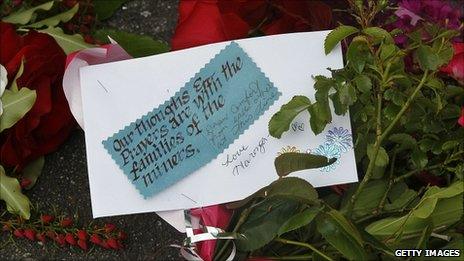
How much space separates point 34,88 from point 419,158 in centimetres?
52

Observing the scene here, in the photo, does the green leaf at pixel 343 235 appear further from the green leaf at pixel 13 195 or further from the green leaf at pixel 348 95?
the green leaf at pixel 13 195

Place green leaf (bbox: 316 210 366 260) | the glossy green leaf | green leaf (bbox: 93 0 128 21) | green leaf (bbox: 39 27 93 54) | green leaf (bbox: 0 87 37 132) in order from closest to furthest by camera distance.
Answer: green leaf (bbox: 316 210 366 260)
the glossy green leaf
green leaf (bbox: 0 87 37 132)
green leaf (bbox: 39 27 93 54)
green leaf (bbox: 93 0 128 21)

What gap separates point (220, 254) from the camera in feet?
2.61

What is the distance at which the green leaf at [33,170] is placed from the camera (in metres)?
0.98

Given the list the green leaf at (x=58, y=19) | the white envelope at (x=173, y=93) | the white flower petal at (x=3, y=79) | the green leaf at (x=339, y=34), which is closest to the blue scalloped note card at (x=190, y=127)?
the white envelope at (x=173, y=93)

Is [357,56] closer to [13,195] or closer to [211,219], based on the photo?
[211,219]

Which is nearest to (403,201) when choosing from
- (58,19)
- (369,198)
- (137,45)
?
(369,198)

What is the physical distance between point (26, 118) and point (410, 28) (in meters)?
0.55

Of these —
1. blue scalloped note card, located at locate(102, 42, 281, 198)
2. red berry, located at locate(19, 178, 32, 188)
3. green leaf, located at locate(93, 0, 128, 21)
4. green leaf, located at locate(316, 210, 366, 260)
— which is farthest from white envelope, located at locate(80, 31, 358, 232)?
green leaf, located at locate(93, 0, 128, 21)

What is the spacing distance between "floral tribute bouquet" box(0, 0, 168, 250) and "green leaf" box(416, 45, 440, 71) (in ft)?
1.31

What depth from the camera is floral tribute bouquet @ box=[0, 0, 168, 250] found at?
0.88 meters

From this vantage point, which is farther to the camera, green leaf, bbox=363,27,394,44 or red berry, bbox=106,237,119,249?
red berry, bbox=106,237,119,249

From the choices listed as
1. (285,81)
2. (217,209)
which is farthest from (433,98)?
(217,209)

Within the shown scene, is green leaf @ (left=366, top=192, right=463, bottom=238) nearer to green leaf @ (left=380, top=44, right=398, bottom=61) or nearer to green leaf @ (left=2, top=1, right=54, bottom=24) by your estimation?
green leaf @ (left=380, top=44, right=398, bottom=61)
